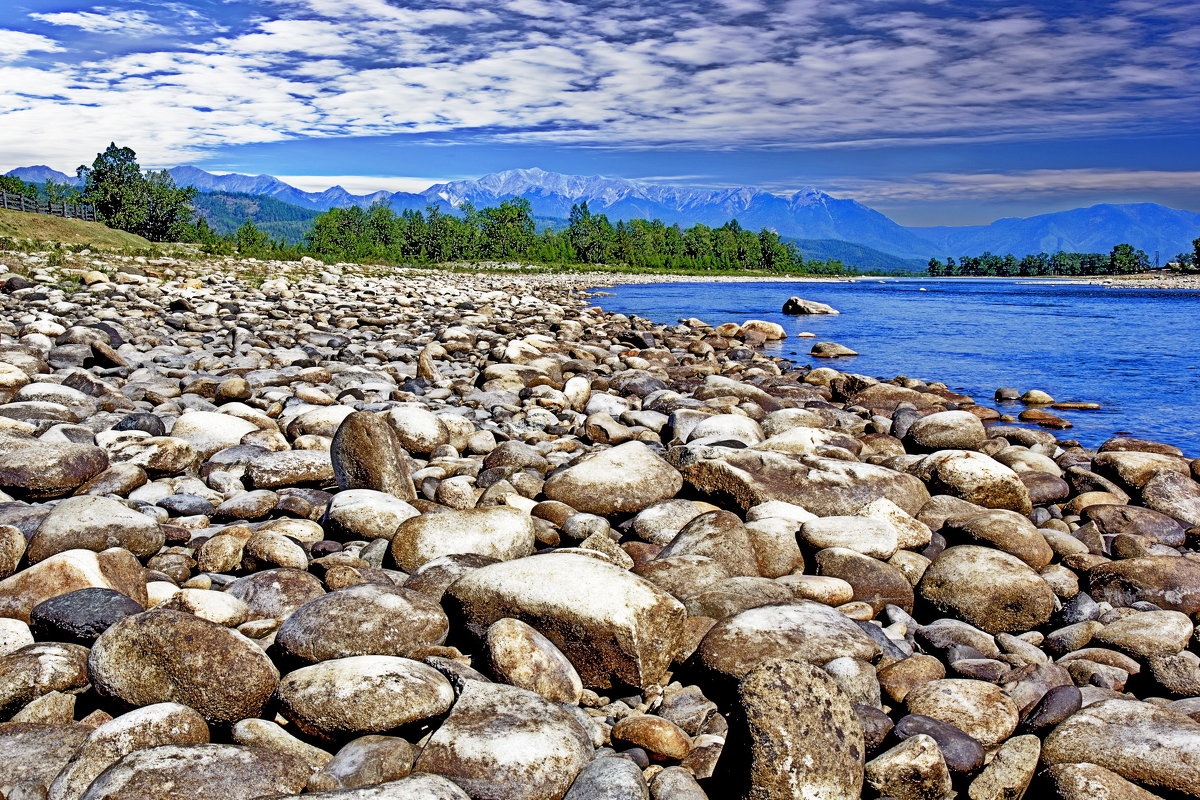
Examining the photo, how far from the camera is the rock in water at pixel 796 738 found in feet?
9.38

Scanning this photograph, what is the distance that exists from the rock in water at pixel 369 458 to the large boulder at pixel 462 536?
0.90 meters

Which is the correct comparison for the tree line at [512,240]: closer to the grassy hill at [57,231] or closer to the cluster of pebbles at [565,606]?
the grassy hill at [57,231]

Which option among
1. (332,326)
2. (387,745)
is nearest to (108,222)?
(332,326)

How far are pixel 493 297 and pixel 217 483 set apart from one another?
26.4m

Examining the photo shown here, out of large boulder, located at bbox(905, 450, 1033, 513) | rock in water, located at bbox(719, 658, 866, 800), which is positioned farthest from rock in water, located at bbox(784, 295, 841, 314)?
rock in water, located at bbox(719, 658, 866, 800)

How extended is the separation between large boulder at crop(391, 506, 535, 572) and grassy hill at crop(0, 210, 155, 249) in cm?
3123

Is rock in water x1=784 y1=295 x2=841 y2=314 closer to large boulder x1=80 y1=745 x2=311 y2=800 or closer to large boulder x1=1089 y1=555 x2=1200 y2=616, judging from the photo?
large boulder x1=1089 y1=555 x2=1200 y2=616

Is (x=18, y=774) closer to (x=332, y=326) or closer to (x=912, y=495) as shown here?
(x=912, y=495)

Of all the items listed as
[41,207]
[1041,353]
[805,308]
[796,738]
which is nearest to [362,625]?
[796,738]

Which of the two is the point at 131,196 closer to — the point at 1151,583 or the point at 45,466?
the point at 45,466

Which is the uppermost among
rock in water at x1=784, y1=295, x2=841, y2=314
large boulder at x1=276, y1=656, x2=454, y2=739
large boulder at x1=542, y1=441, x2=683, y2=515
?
rock in water at x1=784, y1=295, x2=841, y2=314

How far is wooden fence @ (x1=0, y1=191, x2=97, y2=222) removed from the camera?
39188mm

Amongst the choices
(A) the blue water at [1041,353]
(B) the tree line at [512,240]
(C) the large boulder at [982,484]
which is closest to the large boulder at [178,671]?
(C) the large boulder at [982,484]

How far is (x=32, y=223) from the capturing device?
104 ft
